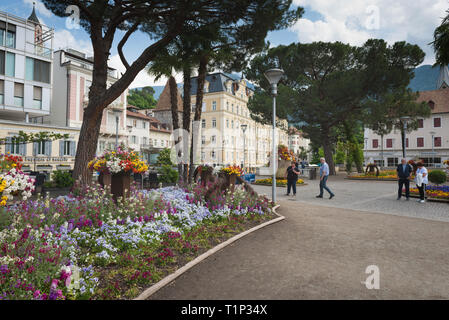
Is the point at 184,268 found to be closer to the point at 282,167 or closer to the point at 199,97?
the point at 199,97

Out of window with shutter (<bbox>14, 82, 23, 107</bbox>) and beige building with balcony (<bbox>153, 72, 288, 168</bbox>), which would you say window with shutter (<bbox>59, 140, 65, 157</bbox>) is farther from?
beige building with balcony (<bbox>153, 72, 288, 168</bbox>)

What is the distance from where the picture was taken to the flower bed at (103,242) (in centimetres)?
325

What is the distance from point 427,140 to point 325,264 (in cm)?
5538

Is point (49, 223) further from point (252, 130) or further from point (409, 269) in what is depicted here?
point (252, 130)

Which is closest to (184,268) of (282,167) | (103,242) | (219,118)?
(103,242)

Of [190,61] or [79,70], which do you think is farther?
[79,70]

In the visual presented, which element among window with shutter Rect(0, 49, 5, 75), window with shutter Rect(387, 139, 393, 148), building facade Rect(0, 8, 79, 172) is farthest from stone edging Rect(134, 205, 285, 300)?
window with shutter Rect(387, 139, 393, 148)

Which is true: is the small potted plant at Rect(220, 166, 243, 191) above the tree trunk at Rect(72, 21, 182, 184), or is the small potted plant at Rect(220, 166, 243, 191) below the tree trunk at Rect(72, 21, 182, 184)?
below

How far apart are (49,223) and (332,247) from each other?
Answer: 17.9ft

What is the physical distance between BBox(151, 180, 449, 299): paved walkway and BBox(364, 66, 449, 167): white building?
139 feet

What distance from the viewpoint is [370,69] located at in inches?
1031

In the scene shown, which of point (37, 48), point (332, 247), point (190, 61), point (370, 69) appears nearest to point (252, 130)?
point (370, 69)

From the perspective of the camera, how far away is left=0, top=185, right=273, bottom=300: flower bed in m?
3.25

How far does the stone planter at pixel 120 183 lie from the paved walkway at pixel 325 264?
11.1ft
